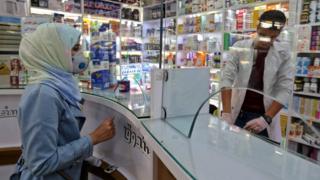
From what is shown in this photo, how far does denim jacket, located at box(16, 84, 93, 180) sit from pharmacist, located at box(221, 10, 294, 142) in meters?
0.93

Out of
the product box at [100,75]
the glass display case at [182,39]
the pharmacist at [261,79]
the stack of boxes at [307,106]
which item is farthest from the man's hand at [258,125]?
the stack of boxes at [307,106]

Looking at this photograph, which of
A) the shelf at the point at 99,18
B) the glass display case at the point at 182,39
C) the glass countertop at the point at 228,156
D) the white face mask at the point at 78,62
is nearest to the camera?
the glass countertop at the point at 228,156

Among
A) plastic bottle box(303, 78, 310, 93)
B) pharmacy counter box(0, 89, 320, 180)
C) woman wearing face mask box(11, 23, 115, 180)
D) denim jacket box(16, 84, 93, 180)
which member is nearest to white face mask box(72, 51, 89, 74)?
woman wearing face mask box(11, 23, 115, 180)

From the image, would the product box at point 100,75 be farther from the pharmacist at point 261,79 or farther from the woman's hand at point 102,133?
the pharmacist at point 261,79

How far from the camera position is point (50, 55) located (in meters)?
1.22

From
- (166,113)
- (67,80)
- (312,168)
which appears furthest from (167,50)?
(312,168)

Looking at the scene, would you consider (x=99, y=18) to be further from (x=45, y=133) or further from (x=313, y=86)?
(x=45, y=133)

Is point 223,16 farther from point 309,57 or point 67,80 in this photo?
point 67,80

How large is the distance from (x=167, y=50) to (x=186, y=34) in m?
3.82

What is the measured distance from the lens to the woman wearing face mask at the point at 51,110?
3.63 ft

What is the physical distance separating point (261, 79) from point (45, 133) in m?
1.31

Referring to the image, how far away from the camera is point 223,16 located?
169 inches

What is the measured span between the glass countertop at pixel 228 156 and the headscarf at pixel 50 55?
447 millimetres

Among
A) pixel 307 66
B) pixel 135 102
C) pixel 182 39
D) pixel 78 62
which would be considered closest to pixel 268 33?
pixel 135 102
